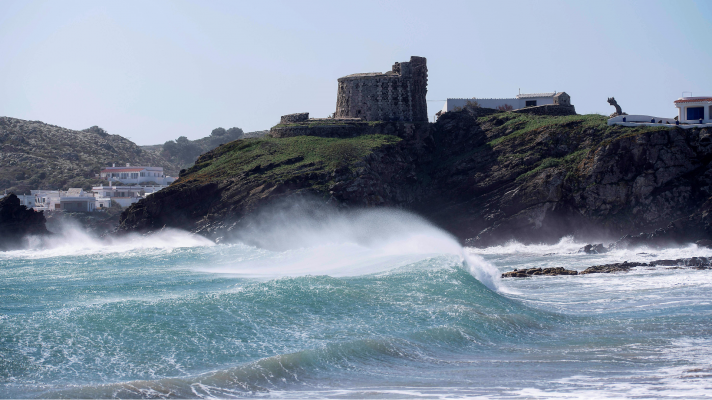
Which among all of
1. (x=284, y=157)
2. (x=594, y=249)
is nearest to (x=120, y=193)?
(x=284, y=157)

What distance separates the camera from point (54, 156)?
114m

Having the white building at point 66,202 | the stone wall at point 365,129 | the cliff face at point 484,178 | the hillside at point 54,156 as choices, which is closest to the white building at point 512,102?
the cliff face at point 484,178

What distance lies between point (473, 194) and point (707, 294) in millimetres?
26112

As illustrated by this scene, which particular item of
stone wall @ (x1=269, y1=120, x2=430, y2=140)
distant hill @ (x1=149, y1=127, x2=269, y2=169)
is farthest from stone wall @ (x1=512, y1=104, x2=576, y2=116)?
distant hill @ (x1=149, y1=127, x2=269, y2=169)

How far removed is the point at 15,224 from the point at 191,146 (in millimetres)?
106180

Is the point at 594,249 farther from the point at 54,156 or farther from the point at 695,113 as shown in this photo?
the point at 54,156

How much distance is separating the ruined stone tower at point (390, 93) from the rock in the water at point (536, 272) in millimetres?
28327

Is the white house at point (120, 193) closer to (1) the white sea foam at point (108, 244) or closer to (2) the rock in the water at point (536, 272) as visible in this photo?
(1) the white sea foam at point (108, 244)

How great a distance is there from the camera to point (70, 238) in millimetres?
55750

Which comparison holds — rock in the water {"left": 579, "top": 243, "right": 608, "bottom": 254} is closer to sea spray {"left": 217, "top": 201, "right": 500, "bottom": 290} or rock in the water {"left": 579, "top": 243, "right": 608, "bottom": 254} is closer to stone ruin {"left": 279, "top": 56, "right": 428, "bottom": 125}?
sea spray {"left": 217, "top": 201, "right": 500, "bottom": 290}

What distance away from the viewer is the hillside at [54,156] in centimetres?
10275

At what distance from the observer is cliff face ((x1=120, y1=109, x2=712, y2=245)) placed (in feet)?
136

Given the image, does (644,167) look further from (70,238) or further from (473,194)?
(70,238)

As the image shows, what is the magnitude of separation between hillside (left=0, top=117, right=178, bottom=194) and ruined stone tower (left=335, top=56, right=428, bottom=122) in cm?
5550
